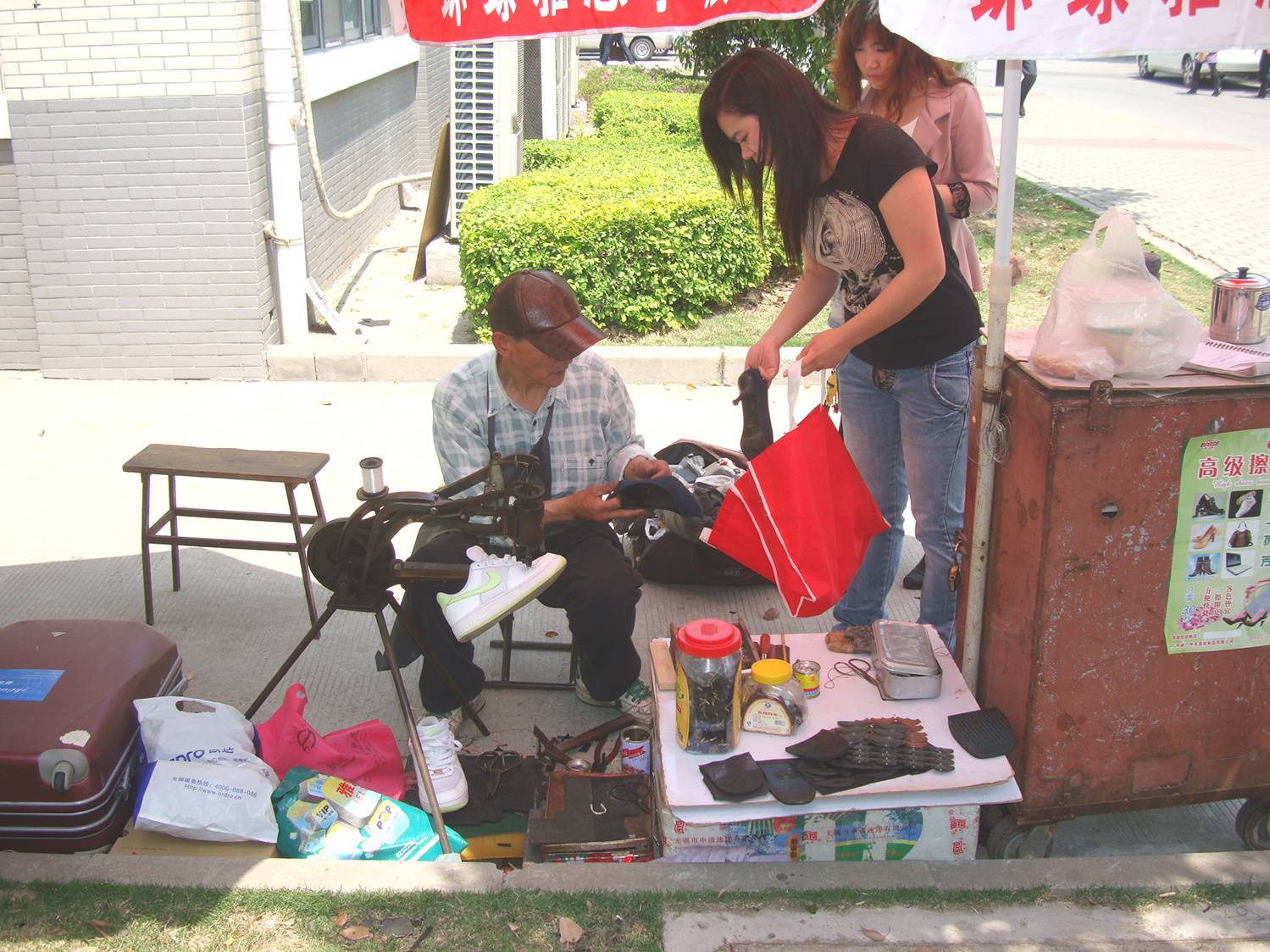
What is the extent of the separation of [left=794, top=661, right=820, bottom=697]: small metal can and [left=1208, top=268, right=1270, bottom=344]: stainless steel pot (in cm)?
135

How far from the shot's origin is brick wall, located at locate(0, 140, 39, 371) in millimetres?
6676

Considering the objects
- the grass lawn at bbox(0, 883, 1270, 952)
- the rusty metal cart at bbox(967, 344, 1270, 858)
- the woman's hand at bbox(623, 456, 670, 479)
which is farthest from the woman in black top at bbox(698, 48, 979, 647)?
the grass lawn at bbox(0, 883, 1270, 952)

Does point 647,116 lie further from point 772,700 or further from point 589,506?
point 772,700

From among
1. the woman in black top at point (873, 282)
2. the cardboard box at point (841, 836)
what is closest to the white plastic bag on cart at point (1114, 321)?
the woman in black top at point (873, 282)

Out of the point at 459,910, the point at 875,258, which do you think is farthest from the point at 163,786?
the point at 875,258

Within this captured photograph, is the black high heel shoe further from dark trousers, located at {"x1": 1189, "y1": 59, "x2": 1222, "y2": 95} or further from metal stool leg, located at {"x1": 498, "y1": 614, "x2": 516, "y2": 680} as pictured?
dark trousers, located at {"x1": 1189, "y1": 59, "x2": 1222, "y2": 95}

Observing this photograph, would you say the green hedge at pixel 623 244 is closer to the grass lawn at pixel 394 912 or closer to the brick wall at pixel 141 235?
the brick wall at pixel 141 235

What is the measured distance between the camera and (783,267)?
28.4 ft

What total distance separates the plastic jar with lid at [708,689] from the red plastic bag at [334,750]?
875 millimetres

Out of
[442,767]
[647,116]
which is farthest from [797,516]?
[647,116]

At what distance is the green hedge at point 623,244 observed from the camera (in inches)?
284

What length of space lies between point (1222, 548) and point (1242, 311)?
625mm

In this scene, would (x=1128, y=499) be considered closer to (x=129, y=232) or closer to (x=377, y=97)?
(x=129, y=232)

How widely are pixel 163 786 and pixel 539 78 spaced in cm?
1134
